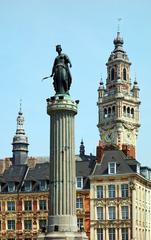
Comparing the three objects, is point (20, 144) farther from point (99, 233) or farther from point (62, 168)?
point (62, 168)

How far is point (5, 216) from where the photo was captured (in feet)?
254

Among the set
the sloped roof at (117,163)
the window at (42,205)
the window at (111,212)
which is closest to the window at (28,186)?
the window at (42,205)

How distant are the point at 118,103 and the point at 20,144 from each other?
32070 millimetres

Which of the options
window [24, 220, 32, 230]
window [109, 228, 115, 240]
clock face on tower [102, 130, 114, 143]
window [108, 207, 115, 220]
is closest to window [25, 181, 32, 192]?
window [24, 220, 32, 230]

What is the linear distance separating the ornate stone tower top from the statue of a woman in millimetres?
61623

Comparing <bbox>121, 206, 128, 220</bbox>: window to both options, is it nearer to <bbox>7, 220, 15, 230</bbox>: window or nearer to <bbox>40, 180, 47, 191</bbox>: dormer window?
<bbox>40, 180, 47, 191</bbox>: dormer window

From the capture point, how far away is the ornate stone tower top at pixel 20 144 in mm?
94938

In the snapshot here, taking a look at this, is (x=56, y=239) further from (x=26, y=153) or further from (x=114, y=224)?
(x=26, y=153)

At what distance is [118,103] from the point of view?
405 feet

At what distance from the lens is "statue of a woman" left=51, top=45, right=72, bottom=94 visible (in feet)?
105

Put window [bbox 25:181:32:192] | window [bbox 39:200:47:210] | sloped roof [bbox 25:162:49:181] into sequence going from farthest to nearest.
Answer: sloped roof [bbox 25:162:49:181] → window [bbox 25:181:32:192] → window [bbox 39:200:47:210]

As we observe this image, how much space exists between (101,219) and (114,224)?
1.75 meters

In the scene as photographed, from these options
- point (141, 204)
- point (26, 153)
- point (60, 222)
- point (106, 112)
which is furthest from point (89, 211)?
point (106, 112)

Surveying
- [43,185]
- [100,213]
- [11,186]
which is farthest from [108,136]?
[100,213]
